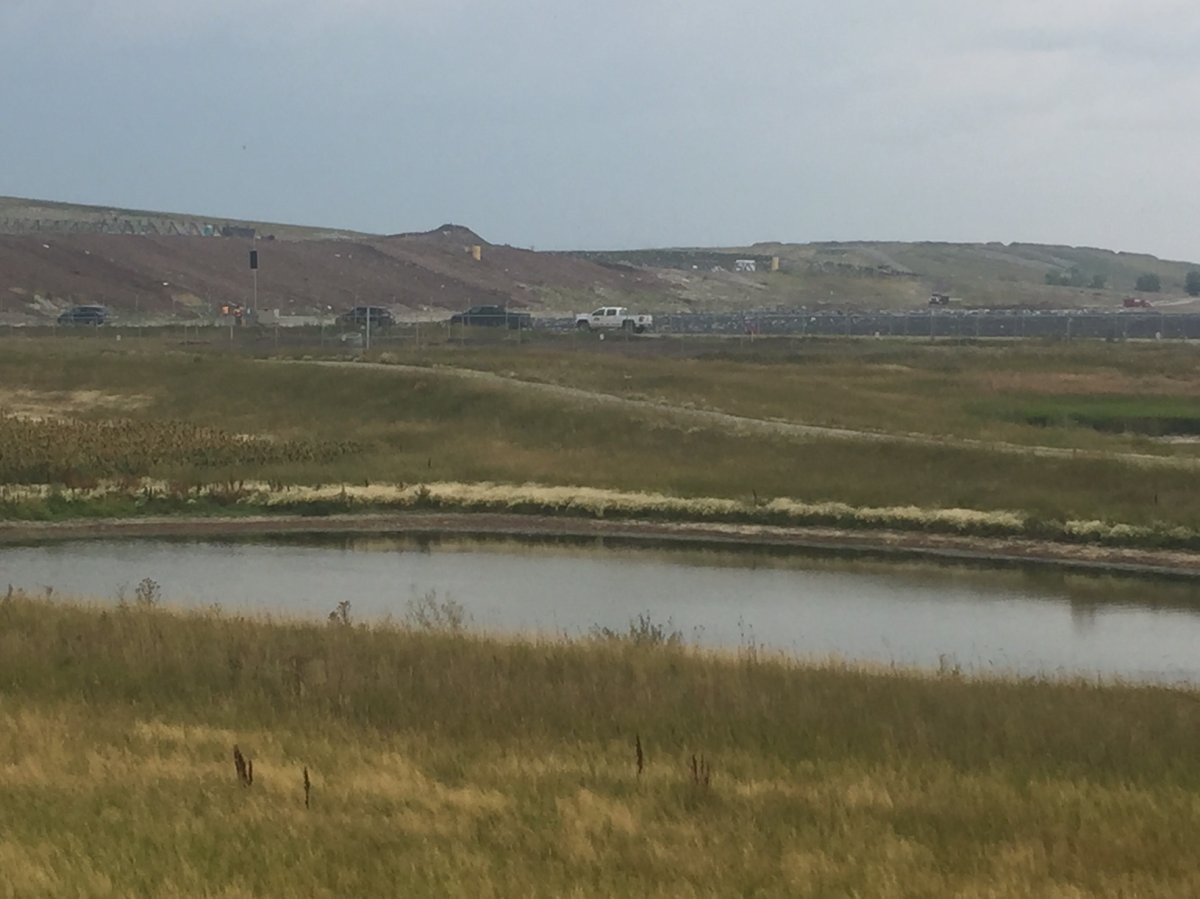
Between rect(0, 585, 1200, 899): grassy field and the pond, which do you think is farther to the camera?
the pond

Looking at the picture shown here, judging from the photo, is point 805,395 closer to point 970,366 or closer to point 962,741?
point 970,366

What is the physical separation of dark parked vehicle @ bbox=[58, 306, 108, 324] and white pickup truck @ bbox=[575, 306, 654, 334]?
26.9m

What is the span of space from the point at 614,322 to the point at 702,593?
62.3 metres

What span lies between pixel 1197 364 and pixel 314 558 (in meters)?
46.1

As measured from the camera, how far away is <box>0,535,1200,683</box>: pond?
20.1 meters

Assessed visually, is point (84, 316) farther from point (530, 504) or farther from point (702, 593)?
point (702, 593)

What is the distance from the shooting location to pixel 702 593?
24.5 m

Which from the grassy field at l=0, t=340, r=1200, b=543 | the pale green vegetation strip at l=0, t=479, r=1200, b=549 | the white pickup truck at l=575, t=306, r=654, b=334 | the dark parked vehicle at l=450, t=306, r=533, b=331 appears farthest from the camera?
the dark parked vehicle at l=450, t=306, r=533, b=331

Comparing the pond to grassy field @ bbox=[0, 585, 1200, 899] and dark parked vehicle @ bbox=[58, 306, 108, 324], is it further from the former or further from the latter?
dark parked vehicle @ bbox=[58, 306, 108, 324]

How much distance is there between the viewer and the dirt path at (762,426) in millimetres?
34688

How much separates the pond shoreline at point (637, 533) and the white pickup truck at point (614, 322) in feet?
171

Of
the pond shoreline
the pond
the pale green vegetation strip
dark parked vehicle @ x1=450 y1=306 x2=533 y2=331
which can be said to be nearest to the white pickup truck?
dark parked vehicle @ x1=450 y1=306 x2=533 y2=331

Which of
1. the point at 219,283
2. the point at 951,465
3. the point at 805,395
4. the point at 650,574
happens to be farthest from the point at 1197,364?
the point at 219,283

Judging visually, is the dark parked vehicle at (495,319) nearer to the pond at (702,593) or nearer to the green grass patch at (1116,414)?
the green grass patch at (1116,414)
